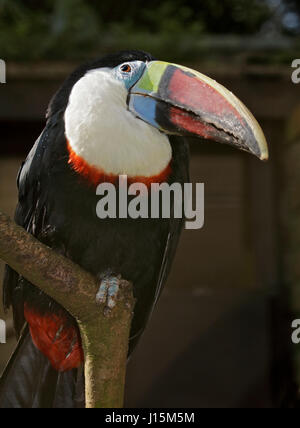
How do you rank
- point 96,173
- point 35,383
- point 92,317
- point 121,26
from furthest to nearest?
point 121,26
point 35,383
point 96,173
point 92,317

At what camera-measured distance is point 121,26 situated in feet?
9.11

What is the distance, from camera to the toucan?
1.34 m

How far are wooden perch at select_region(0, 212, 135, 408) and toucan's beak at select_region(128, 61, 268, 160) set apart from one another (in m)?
0.37

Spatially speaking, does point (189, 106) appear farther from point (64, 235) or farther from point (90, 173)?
point (64, 235)

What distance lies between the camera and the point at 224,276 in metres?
3.25

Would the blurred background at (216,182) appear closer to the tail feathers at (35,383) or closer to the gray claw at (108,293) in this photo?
the tail feathers at (35,383)

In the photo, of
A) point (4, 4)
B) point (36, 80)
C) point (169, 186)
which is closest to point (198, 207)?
point (169, 186)

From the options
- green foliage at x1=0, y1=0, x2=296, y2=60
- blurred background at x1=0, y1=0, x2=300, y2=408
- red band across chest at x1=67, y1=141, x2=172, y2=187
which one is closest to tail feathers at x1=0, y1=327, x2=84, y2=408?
red band across chest at x1=67, y1=141, x2=172, y2=187

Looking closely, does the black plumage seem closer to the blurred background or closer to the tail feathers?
the tail feathers

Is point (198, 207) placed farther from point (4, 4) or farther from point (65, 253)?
point (4, 4)

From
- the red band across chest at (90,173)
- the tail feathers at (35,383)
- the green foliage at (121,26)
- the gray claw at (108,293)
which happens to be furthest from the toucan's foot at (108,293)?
the green foliage at (121,26)

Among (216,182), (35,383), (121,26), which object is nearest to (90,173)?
(35,383)

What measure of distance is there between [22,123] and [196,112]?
1682 mm

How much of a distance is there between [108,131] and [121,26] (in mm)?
1575
